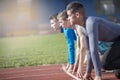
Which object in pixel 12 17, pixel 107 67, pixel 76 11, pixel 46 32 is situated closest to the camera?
pixel 76 11

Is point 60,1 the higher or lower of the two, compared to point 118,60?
higher

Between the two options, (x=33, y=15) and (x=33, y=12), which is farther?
(x=33, y=15)

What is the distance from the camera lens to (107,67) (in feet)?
10.5

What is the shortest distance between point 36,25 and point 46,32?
4.45 ft

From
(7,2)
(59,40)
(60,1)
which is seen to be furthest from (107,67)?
(59,40)

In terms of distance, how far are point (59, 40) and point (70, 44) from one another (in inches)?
319

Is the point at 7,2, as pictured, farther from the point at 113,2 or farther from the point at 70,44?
the point at 70,44

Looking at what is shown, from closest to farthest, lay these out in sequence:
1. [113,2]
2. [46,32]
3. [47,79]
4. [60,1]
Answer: [47,79], [113,2], [60,1], [46,32]

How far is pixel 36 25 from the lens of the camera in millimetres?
10047

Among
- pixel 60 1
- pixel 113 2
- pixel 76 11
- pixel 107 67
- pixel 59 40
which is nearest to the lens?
pixel 76 11

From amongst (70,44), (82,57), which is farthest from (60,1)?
(82,57)

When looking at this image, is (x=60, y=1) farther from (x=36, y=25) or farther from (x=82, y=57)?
(x=82, y=57)

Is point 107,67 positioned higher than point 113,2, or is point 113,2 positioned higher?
point 113,2

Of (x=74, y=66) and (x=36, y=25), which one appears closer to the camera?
(x=74, y=66)
